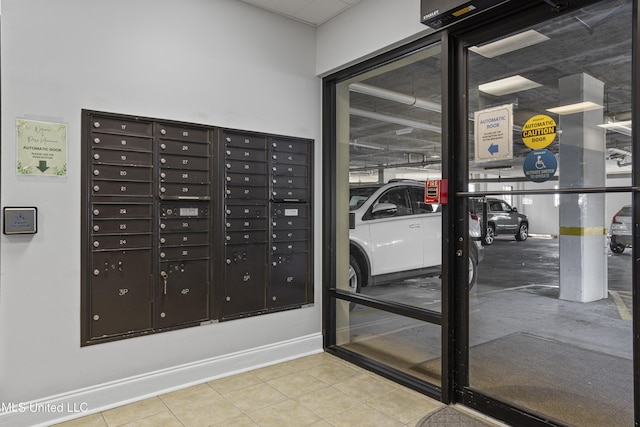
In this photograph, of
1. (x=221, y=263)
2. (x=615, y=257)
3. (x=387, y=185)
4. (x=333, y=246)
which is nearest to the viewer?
(x=615, y=257)

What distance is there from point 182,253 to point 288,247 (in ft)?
2.93

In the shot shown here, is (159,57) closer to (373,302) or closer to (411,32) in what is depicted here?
(411,32)

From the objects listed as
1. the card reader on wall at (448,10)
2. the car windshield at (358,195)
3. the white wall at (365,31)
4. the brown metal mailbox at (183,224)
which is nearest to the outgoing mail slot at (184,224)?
the brown metal mailbox at (183,224)

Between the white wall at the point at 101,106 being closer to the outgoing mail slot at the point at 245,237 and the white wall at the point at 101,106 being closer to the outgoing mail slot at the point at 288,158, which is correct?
the outgoing mail slot at the point at 288,158

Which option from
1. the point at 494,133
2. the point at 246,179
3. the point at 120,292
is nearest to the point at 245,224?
the point at 246,179

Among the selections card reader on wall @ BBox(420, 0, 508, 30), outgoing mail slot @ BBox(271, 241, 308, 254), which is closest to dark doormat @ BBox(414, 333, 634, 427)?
outgoing mail slot @ BBox(271, 241, 308, 254)

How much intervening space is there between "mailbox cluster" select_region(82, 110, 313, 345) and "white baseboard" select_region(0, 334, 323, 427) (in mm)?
306

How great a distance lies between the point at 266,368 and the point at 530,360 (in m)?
1.89

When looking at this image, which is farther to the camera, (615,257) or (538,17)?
(538,17)

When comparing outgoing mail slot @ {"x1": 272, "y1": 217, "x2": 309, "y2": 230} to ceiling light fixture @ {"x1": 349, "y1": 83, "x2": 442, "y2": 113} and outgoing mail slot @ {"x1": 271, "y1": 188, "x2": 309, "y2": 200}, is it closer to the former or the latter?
outgoing mail slot @ {"x1": 271, "y1": 188, "x2": 309, "y2": 200}

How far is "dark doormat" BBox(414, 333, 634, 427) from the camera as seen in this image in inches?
81.2

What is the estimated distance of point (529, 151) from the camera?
2258 mm

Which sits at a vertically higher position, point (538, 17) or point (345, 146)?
point (538, 17)

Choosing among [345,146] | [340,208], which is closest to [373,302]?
[340,208]
